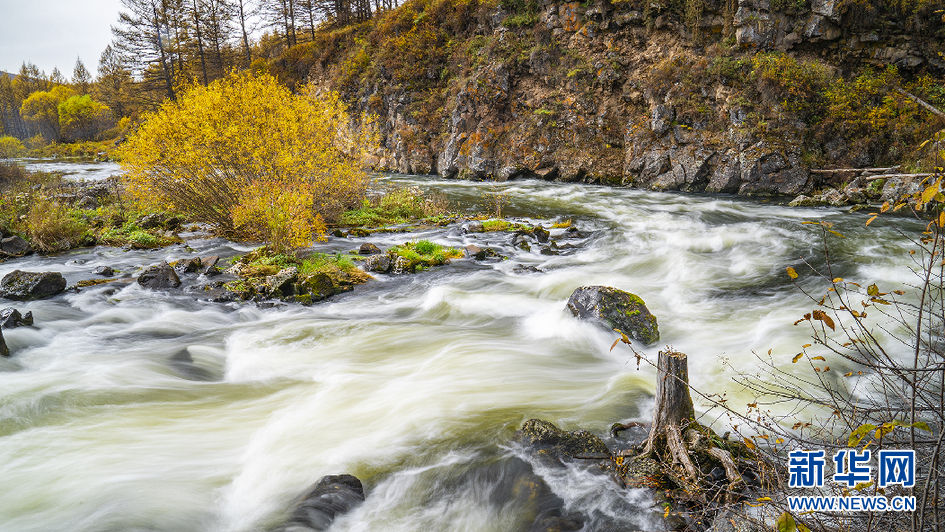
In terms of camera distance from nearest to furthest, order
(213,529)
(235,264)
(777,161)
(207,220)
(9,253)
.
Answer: (213,529), (235,264), (9,253), (207,220), (777,161)

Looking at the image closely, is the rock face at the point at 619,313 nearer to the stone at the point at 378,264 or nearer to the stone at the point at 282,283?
the stone at the point at 378,264

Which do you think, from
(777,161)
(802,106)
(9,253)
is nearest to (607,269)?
(777,161)

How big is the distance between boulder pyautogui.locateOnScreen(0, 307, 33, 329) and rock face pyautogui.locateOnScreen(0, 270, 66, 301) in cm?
155

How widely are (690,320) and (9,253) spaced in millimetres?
15285

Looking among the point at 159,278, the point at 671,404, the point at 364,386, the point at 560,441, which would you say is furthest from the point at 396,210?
the point at 671,404

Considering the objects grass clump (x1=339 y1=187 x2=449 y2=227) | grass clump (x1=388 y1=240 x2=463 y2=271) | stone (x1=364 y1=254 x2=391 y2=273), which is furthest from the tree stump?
grass clump (x1=339 y1=187 x2=449 y2=227)

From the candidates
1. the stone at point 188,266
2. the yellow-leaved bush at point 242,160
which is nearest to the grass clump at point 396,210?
the yellow-leaved bush at point 242,160

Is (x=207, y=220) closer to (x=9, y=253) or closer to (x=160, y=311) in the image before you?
(x=9, y=253)

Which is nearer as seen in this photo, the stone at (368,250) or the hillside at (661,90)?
the stone at (368,250)

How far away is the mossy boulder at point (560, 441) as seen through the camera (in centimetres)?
431

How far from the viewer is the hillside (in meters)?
16.9

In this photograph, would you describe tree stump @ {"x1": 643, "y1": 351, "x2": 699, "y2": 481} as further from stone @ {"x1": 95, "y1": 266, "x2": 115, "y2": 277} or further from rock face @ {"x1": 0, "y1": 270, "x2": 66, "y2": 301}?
stone @ {"x1": 95, "y1": 266, "x2": 115, "y2": 277}

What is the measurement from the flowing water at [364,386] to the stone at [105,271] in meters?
0.45

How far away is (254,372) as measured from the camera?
6363 mm
